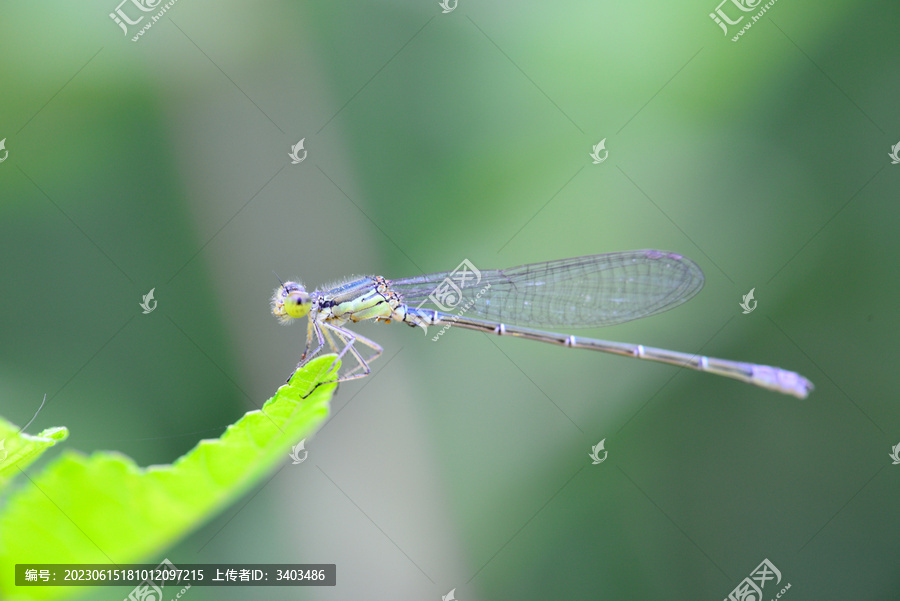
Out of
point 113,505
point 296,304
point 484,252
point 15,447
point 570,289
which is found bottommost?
point 113,505

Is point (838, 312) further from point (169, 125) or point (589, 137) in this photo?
point (169, 125)

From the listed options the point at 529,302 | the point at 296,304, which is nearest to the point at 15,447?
the point at 296,304

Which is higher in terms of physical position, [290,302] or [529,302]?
[290,302]

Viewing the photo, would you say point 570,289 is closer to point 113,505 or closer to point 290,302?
point 290,302

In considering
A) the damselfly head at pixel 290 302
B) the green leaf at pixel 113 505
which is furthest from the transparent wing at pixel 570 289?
A: the green leaf at pixel 113 505

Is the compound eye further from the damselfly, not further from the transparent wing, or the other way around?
the transparent wing

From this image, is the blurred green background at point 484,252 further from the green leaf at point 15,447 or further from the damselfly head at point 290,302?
the green leaf at point 15,447

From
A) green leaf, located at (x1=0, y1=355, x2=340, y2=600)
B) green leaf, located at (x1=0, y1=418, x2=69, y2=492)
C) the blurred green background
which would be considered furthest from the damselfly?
green leaf, located at (x1=0, y1=355, x2=340, y2=600)
